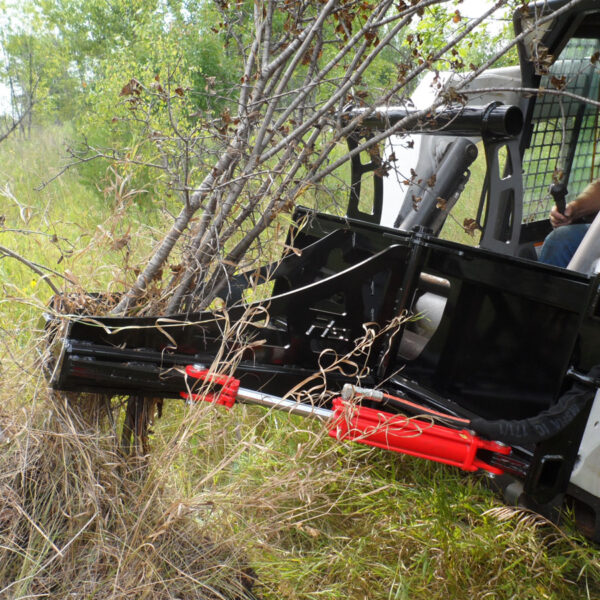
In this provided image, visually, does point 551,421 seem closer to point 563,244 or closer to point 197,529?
point 197,529

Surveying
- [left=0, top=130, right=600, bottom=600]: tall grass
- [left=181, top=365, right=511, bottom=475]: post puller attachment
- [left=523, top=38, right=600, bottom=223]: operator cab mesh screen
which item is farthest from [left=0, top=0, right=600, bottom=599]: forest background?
[left=523, top=38, right=600, bottom=223]: operator cab mesh screen

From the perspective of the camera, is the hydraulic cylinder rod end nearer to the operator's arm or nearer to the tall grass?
the tall grass

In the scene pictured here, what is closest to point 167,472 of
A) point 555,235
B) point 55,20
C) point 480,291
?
point 480,291

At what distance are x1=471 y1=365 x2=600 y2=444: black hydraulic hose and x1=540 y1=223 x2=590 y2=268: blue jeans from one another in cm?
147

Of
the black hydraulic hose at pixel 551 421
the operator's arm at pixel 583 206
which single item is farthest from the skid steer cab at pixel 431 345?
the operator's arm at pixel 583 206

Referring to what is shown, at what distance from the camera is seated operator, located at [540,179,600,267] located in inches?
151

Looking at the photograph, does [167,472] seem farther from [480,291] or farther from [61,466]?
[480,291]

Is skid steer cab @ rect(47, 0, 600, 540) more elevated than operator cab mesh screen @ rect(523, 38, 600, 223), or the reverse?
operator cab mesh screen @ rect(523, 38, 600, 223)

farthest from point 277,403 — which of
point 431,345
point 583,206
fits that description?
point 583,206

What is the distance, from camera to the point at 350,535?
3115 millimetres

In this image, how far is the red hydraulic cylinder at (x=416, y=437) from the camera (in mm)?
2604

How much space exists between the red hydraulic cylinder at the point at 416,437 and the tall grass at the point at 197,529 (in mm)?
128

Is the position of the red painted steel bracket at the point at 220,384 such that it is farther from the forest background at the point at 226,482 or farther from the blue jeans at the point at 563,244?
the blue jeans at the point at 563,244

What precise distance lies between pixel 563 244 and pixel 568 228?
9 cm
